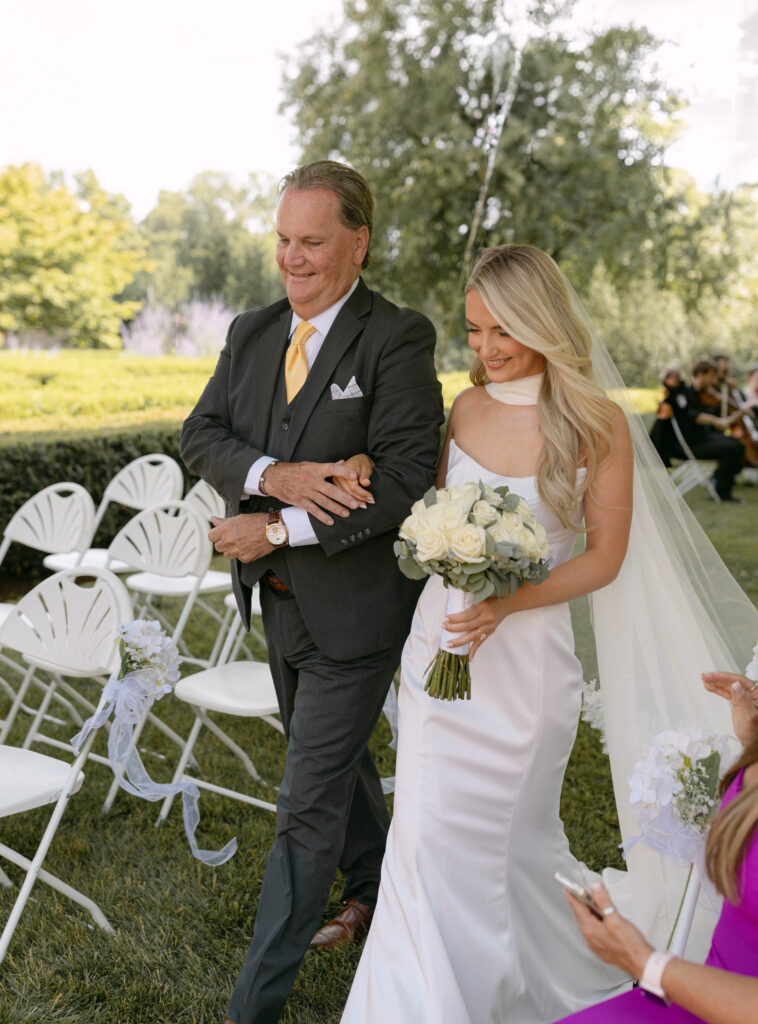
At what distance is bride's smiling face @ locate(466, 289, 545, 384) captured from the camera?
2.78 m

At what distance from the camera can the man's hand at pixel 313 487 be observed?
2.76 m

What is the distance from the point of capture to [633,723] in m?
3.07

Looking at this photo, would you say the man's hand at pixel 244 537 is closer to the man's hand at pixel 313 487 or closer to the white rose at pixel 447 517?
the man's hand at pixel 313 487

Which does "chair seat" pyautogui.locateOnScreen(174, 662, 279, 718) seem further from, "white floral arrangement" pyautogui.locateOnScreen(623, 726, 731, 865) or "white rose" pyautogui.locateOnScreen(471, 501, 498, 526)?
"white floral arrangement" pyautogui.locateOnScreen(623, 726, 731, 865)

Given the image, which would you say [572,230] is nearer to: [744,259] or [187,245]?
[744,259]

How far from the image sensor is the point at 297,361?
3.03 m

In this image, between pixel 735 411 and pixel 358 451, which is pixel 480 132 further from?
pixel 358 451

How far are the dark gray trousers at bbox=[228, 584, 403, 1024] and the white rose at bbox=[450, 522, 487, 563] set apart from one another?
0.76m

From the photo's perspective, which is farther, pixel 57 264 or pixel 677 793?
pixel 57 264

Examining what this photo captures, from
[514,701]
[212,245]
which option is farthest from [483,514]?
[212,245]

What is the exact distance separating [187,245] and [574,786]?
33.2 metres

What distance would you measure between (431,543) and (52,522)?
396cm

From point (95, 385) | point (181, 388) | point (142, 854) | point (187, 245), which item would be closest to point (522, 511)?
point (142, 854)

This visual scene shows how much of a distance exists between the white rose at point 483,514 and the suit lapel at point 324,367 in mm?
767
